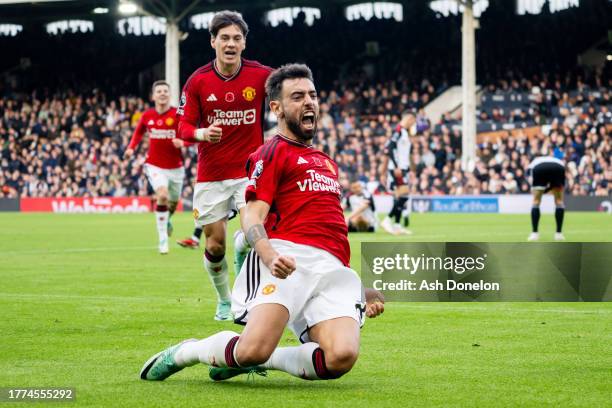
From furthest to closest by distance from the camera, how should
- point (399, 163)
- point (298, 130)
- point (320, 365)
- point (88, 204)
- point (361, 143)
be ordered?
point (88, 204) < point (361, 143) < point (399, 163) < point (298, 130) < point (320, 365)

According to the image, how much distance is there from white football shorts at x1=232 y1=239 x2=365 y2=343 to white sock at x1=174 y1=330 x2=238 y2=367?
0.69ft

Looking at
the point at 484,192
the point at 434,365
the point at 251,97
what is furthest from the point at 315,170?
the point at 484,192

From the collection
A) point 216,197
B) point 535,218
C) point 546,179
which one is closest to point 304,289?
point 216,197

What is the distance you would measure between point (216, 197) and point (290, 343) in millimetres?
2243

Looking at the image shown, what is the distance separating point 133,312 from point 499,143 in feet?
100

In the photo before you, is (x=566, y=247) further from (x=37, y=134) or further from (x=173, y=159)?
(x=37, y=134)

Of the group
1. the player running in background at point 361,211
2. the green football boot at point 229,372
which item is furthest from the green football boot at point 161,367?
the player running in background at point 361,211

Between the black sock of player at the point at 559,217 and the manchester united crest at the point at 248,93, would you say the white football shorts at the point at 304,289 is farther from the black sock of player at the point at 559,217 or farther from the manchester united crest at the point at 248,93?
the black sock of player at the point at 559,217

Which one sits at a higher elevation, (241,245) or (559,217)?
(241,245)

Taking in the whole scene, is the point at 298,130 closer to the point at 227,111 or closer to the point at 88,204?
the point at 227,111

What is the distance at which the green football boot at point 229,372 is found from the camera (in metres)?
5.98

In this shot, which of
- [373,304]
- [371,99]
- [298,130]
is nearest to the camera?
[373,304]

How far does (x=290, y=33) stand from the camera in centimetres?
5269

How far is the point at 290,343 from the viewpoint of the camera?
303 inches
